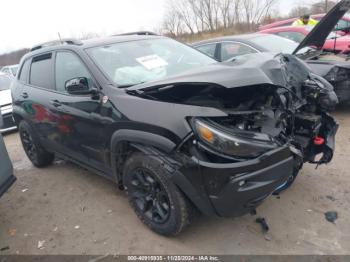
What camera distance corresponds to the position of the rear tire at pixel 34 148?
4.74 metres

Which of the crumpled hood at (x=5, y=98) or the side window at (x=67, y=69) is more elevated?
the side window at (x=67, y=69)

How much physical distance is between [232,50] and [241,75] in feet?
13.7

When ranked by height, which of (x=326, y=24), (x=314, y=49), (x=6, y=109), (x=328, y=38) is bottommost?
(x=6, y=109)

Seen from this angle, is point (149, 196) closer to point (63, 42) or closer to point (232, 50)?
point (63, 42)

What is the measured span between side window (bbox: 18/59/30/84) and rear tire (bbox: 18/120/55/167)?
63 centimetres

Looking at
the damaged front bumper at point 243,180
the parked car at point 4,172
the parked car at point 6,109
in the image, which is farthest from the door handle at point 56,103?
the parked car at point 6,109

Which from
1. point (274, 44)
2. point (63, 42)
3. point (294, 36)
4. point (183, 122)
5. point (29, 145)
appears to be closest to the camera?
point (183, 122)

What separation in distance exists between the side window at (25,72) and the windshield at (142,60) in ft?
5.87

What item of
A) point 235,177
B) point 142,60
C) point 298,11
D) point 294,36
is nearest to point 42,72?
point 142,60

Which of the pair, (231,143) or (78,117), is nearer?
(231,143)

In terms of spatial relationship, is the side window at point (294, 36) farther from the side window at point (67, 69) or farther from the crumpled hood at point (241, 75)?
the side window at point (67, 69)

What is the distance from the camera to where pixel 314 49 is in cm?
470

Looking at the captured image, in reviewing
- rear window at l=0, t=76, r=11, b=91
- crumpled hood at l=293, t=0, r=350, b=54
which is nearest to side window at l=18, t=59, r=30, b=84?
crumpled hood at l=293, t=0, r=350, b=54

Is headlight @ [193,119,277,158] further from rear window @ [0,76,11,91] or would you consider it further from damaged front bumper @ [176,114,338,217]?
rear window @ [0,76,11,91]
